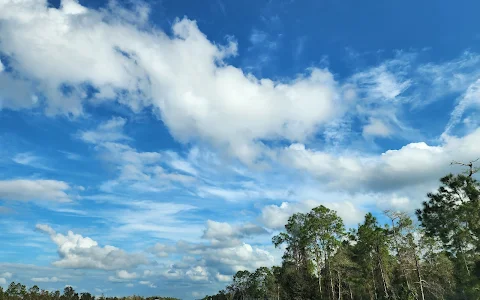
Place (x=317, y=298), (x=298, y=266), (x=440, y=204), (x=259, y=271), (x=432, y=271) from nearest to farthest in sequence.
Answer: (x=440, y=204)
(x=432, y=271)
(x=317, y=298)
(x=298, y=266)
(x=259, y=271)

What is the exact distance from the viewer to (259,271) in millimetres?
88062

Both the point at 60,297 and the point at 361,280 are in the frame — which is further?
the point at 60,297

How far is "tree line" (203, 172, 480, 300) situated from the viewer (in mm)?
39375

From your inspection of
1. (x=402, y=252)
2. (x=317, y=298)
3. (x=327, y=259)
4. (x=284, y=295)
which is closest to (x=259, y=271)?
(x=284, y=295)

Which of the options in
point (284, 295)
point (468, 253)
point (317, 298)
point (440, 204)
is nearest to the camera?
point (468, 253)

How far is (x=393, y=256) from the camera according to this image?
53.1 m

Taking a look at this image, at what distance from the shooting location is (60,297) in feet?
236

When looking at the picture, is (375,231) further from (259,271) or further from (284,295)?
(259,271)

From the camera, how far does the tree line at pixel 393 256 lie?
39.4 metres

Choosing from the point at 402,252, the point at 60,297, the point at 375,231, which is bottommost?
the point at 60,297

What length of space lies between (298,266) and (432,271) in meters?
29.0

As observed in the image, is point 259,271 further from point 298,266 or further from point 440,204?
point 440,204

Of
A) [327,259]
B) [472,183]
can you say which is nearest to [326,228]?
[327,259]

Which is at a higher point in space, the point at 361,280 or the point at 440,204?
the point at 440,204
